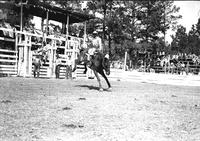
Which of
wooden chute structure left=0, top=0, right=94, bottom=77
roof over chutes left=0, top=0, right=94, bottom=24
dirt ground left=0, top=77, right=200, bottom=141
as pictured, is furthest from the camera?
roof over chutes left=0, top=0, right=94, bottom=24

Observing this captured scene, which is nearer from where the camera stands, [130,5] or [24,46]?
[24,46]

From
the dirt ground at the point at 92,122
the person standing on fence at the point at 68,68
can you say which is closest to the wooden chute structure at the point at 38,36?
the person standing on fence at the point at 68,68

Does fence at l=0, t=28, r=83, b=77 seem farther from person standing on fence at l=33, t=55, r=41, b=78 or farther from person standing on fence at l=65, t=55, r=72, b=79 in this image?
person standing on fence at l=65, t=55, r=72, b=79

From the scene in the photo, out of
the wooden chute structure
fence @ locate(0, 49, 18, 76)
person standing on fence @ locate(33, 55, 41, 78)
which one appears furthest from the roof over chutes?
person standing on fence @ locate(33, 55, 41, 78)

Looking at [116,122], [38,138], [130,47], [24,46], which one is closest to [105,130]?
[116,122]

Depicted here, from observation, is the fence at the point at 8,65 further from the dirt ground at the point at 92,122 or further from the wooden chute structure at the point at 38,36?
the dirt ground at the point at 92,122

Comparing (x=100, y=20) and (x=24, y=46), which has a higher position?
(x=100, y=20)

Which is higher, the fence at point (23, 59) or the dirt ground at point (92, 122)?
the fence at point (23, 59)

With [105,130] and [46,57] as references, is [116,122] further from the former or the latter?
[46,57]

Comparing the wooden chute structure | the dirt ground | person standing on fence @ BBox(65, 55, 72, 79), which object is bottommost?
the dirt ground

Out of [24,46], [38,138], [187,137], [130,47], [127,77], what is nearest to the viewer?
[38,138]

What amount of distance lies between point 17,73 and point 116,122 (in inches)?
643

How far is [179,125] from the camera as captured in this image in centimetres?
627

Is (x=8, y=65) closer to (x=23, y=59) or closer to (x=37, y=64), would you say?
(x=23, y=59)
